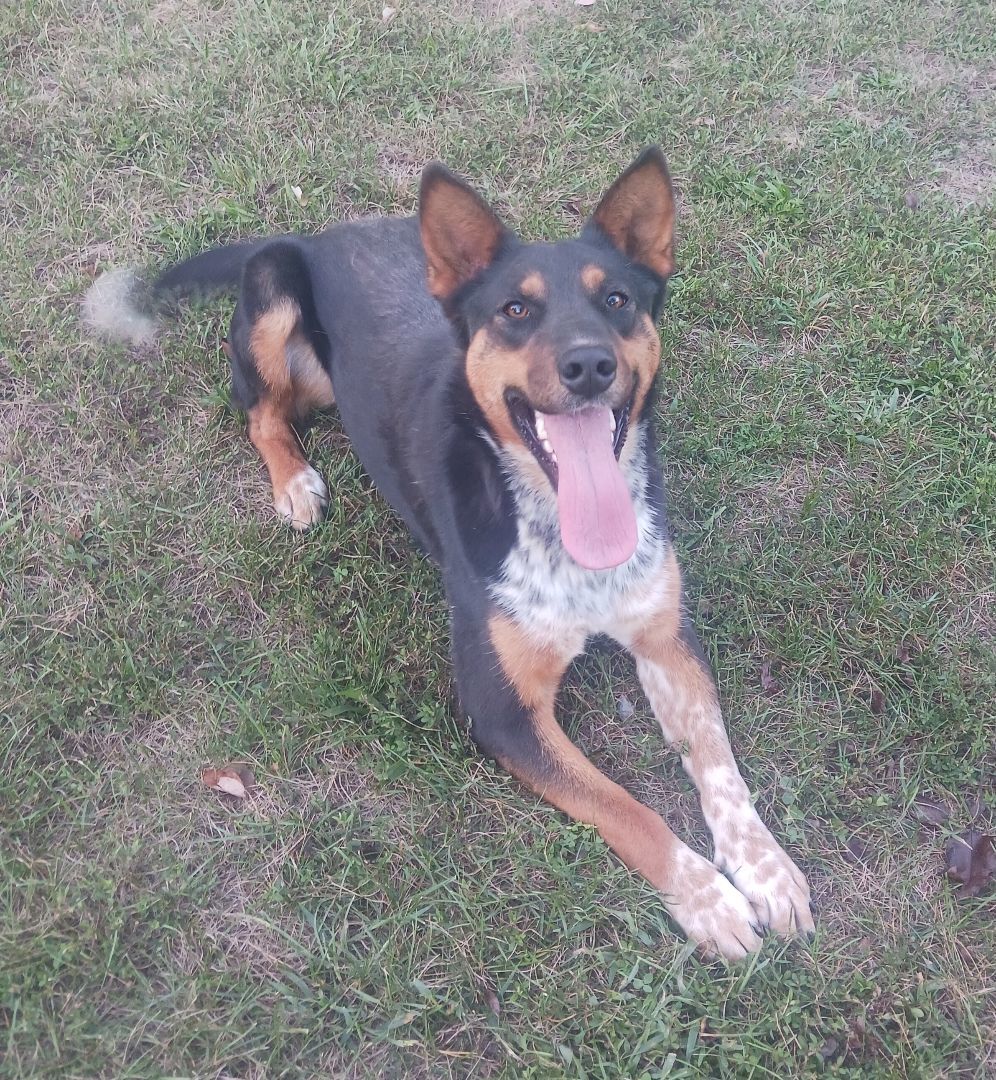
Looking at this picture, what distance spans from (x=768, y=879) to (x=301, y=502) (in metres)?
2.76

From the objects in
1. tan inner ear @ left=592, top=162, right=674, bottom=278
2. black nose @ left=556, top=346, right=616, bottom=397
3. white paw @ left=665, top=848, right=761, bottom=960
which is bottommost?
white paw @ left=665, top=848, right=761, bottom=960

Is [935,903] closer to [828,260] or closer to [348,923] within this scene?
[348,923]

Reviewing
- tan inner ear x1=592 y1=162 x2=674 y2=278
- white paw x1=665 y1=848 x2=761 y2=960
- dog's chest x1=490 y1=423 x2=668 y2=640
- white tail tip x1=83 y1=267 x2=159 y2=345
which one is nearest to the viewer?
white paw x1=665 y1=848 x2=761 y2=960

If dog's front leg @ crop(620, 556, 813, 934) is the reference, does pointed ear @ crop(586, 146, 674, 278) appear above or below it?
above

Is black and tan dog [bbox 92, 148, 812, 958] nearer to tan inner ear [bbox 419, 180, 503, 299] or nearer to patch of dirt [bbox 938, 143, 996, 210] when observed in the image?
tan inner ear [bbox 419, 180, 503, 299]

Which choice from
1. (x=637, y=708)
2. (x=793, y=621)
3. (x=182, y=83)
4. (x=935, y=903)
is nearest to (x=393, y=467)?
(x=637, y=708)

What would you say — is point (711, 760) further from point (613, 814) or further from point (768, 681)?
point (768, 681)

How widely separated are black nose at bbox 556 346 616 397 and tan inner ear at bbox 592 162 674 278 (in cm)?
82

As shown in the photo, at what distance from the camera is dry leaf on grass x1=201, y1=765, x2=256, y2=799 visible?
12.0 ft

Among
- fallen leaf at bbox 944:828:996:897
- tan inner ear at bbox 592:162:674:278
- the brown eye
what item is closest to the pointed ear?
tan inner ear at bbox 592:162:674:278

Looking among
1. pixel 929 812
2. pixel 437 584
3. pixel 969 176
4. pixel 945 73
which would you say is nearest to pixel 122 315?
pixel 437 584

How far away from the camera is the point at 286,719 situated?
150 inches

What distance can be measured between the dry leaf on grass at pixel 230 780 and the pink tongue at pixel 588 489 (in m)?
1.64

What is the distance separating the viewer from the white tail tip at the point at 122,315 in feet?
16.8
